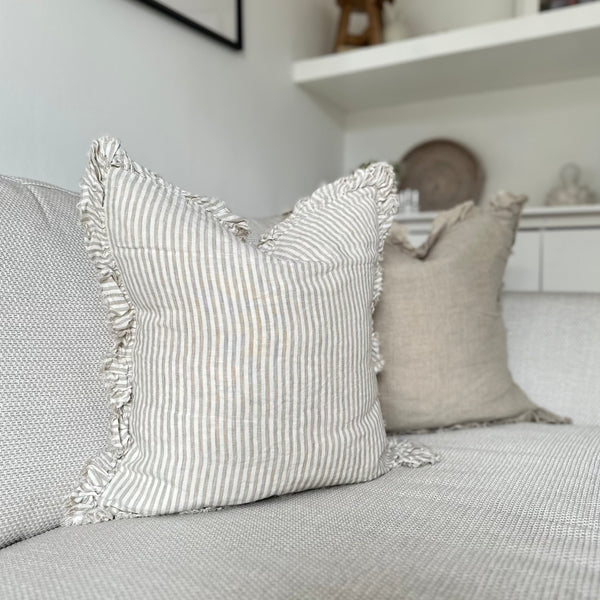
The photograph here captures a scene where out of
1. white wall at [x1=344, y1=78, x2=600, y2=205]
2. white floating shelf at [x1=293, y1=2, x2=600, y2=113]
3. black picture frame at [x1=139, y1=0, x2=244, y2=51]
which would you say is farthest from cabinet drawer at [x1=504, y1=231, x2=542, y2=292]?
black picture frame at [x1=139, y1=0, x2=244, y2=51]

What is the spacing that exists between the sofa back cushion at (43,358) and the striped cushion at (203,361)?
4 cm

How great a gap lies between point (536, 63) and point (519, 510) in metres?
1.74

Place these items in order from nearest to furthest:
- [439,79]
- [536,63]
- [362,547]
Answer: [362,547]
[536,63]
[439,79]

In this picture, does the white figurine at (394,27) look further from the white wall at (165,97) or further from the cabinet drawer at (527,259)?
the cabinet drawer at (527,259)

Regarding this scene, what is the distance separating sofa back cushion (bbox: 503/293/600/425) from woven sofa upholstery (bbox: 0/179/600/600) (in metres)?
0.30

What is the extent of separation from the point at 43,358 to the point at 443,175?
190 cm

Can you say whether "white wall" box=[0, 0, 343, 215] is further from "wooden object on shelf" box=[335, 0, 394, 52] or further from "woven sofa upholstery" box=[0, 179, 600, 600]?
"woven sofa upholstery" box=[0, 179, 600, 600]

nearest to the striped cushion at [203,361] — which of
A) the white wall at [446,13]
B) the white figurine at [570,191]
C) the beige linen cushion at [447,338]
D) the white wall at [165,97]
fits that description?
the beige linen cushion at [447,338]

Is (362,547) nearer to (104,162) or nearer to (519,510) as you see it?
(519,510)

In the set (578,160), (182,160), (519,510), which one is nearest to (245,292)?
(519,510)

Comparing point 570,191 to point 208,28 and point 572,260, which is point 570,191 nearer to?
point 572,260

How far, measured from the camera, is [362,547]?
0.57 m

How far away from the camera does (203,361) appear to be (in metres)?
0.65

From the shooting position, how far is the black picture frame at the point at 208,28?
1.41 m
